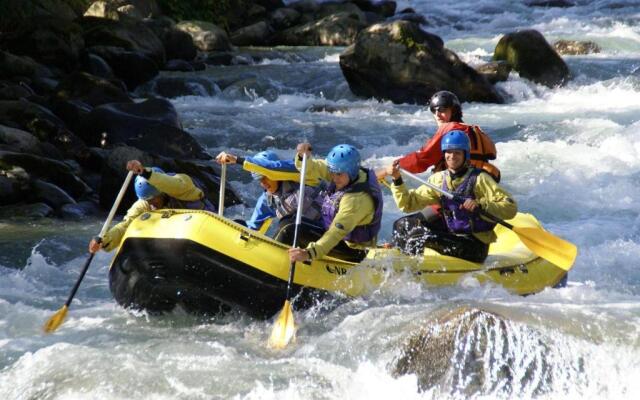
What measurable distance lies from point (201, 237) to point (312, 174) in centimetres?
114

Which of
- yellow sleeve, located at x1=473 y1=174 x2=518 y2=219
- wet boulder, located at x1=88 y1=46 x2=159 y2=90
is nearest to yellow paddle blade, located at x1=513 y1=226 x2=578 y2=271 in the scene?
yellow sleeve, located at x1=473 y1=174 x2=518 y2=219

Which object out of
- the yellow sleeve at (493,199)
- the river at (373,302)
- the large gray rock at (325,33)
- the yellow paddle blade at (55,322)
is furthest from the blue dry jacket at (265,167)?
the large gray rock at (325,33)

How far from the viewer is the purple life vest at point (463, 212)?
677 cm

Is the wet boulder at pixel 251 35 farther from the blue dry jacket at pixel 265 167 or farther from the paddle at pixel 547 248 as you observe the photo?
the paddle at pixel 547 248

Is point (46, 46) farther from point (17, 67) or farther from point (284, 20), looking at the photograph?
point (284, 20)

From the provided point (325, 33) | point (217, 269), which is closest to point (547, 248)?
point (217, 269)

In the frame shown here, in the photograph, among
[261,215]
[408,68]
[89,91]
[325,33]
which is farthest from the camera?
[325,33]

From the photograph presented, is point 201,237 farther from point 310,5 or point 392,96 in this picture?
point 310,5

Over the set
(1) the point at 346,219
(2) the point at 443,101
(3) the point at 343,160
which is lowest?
(1) the point at 346,219

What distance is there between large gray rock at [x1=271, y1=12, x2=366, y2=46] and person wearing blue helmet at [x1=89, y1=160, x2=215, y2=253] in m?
16.0

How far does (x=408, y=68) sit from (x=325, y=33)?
24.4 ft

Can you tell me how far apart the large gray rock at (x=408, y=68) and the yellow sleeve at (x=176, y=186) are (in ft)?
29.7

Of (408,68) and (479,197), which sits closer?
(479,197)

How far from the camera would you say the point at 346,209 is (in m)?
6.44
